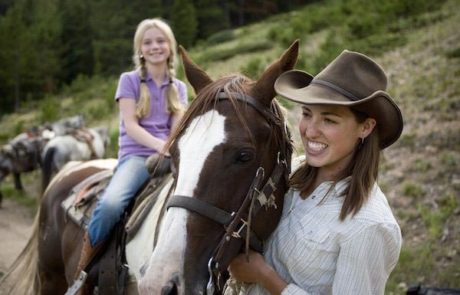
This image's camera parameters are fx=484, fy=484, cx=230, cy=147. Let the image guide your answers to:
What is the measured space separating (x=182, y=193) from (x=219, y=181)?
0.14 metres

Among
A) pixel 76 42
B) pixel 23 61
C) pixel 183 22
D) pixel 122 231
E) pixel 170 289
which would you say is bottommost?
pixel 23 61

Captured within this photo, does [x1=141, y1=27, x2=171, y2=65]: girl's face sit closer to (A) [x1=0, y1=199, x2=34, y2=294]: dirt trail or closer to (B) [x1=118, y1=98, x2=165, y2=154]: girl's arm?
(B) [x1=118, y1=98, x2=165, y2=154]: girl's arm

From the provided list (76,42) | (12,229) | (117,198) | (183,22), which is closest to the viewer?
(117,198)

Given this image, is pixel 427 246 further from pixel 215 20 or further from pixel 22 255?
pixel 215 20

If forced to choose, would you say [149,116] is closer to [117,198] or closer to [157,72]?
[157,72]

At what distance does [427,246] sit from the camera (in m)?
5.46

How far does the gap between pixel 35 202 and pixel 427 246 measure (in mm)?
7878

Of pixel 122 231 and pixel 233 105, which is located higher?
pixel 233 105

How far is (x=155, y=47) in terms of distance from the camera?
3461 mm

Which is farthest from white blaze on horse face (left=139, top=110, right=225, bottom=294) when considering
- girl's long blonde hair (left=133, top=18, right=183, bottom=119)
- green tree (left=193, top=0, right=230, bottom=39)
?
green tree (left=193, top=0, right=230, bottom=39)

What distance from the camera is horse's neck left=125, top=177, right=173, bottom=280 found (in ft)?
8.78

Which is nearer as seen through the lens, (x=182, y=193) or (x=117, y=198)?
(x=182, y=193)

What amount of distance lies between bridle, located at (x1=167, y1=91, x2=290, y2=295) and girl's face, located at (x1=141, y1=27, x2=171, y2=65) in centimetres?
170

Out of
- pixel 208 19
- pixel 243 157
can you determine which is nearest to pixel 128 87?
pixel 243 157
